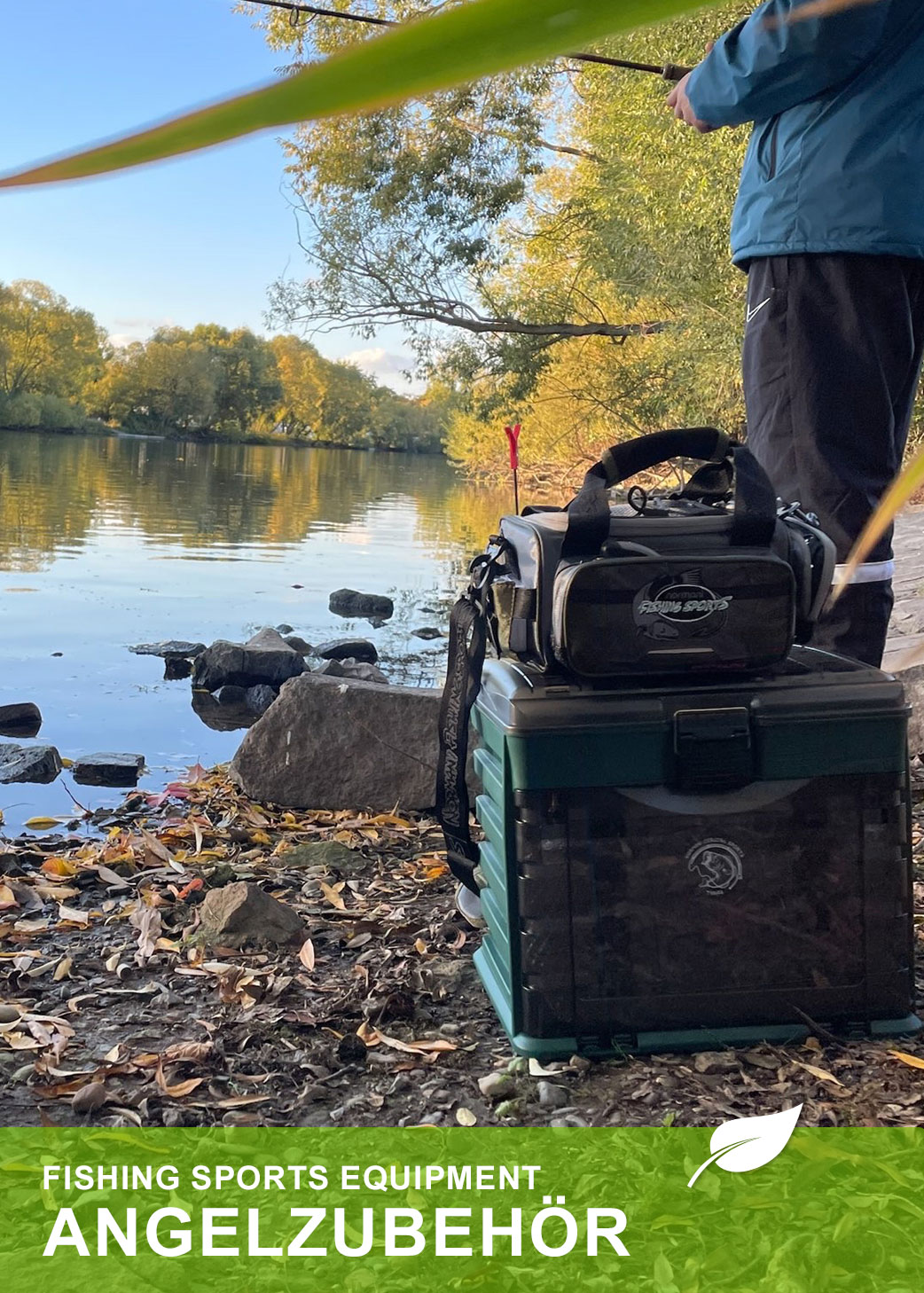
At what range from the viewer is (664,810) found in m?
2.23

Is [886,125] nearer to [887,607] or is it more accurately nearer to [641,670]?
[887,607]

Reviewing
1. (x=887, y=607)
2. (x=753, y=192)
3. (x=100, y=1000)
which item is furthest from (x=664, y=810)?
(x=753, y=192)

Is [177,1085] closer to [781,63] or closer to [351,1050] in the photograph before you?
[351,1050]

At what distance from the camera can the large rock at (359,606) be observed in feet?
38.5

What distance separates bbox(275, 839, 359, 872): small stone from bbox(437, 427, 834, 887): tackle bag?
1358 millimetres

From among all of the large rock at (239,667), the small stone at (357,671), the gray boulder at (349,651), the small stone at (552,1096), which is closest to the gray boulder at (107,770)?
the small stone at (357,671)

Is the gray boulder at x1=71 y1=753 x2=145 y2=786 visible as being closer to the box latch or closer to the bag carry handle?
the bag carry handle

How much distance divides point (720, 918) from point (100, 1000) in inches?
55.4

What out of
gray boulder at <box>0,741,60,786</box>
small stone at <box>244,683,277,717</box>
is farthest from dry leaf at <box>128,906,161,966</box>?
small stone at <box>244,683,277,717</box>

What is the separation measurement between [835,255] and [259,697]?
5618 millimetres

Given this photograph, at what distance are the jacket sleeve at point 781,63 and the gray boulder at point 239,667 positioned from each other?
5.79m

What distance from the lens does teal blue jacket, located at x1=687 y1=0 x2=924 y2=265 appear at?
2762 mm

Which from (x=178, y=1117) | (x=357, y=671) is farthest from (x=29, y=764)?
(x=178, y=1117)

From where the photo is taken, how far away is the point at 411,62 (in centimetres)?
29
